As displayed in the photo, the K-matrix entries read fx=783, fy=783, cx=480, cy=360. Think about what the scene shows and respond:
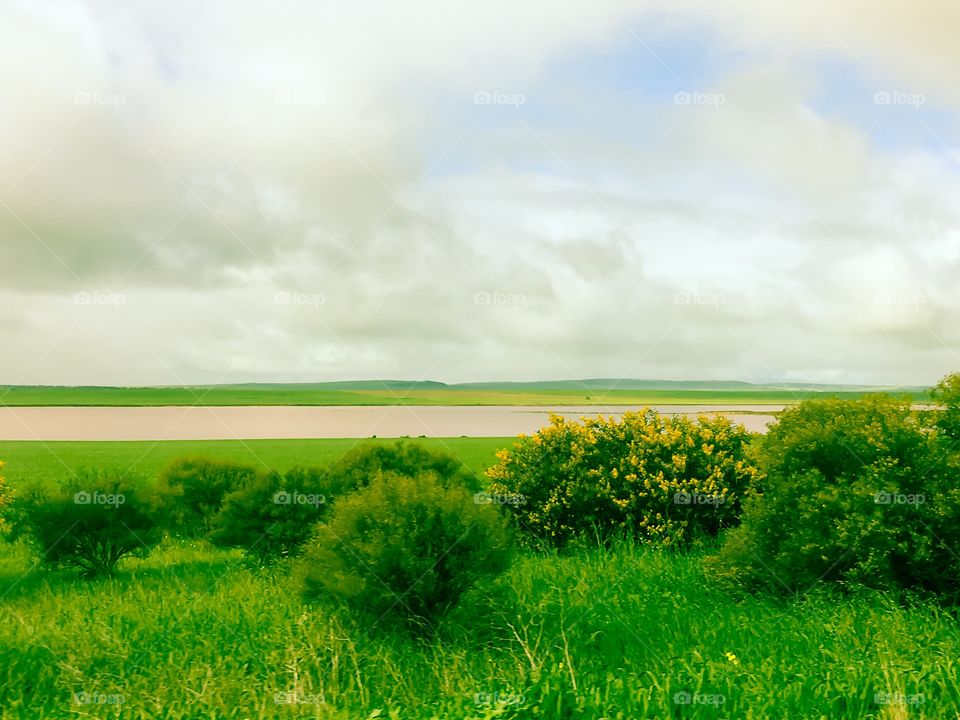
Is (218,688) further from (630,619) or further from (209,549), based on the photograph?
(209,549)

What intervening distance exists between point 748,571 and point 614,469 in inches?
111

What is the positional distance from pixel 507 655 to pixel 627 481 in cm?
437

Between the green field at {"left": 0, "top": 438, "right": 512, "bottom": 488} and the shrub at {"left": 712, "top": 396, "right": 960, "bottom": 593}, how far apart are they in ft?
39.1

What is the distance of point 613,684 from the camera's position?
187 inches

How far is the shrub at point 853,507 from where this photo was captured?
665 centimetres

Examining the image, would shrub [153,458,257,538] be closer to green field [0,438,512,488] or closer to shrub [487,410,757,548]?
shrub [487,410,757,548]

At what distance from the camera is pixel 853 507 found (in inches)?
265

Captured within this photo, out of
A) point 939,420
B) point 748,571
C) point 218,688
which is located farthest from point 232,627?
point 939,420

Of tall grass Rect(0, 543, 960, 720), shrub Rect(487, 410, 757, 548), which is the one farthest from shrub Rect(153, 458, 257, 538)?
shrub Rect(487, 410, 757, 548)

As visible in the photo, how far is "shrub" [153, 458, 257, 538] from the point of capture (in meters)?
10.4

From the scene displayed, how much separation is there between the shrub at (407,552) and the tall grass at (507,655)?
9.9 inches

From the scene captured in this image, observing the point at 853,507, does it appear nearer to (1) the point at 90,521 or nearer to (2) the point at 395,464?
(2) the point at 395,464

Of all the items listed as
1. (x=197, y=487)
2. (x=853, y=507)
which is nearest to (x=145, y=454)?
(x=197, y=487)

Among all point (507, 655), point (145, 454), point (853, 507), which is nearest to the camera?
point (507, 655)
